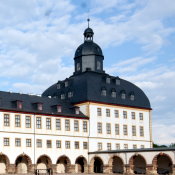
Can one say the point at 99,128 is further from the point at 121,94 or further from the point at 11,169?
the point at 11,169

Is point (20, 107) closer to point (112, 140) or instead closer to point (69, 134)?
point (69, 134)

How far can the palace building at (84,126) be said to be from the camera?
5788 cm

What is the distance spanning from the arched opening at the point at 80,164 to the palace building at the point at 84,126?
0.15 m

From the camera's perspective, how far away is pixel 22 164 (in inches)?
2349

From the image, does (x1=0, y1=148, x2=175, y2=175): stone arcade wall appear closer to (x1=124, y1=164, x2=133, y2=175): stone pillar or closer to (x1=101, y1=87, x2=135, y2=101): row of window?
(x1=124, y1=164, x2=133, y2=175): stone pillar

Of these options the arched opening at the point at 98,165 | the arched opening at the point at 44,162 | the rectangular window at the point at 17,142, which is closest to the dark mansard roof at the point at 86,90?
the rectangular window at the point at 17,142

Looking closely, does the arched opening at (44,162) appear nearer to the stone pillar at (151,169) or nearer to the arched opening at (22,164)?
the arched opening at (22,164)

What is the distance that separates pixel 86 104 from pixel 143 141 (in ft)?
39.4

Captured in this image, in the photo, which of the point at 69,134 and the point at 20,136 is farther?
the point at 69,134

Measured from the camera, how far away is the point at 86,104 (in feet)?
218

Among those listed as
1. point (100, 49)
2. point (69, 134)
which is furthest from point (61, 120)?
point (100, 49)

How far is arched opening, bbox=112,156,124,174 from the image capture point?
64500 mm

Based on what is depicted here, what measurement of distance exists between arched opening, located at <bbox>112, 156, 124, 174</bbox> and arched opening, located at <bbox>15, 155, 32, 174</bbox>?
12.7 meters

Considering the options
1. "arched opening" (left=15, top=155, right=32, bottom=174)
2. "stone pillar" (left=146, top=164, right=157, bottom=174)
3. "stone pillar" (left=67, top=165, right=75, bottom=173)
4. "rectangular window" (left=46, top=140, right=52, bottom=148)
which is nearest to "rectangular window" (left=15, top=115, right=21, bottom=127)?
"arched opening" (left=15, top=155, right=32, bottom=174)
